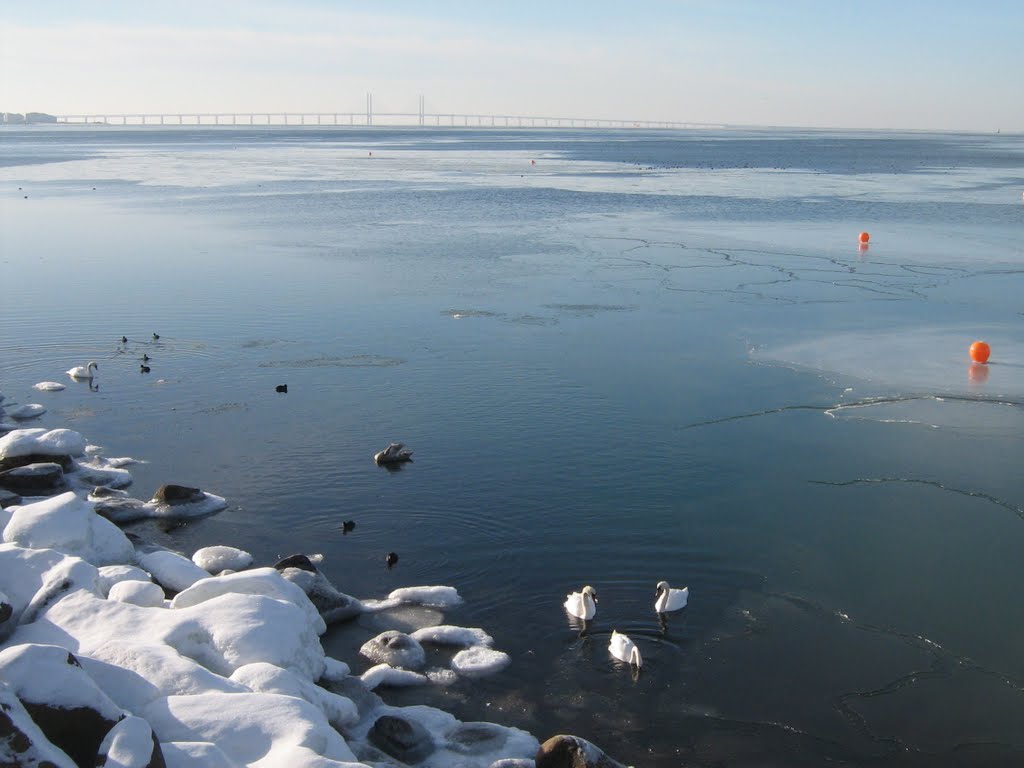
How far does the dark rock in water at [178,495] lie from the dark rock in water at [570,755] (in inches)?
265

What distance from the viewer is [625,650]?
949cm

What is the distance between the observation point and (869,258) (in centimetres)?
2862

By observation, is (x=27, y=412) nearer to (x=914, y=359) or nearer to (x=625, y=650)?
(x=625, y=650)

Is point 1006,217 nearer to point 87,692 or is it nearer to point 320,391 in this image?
point 320,391

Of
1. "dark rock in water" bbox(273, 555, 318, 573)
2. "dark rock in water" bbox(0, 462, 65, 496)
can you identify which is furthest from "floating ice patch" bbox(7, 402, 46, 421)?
"dark rock in water" bbox(273, 555, 318, 573)

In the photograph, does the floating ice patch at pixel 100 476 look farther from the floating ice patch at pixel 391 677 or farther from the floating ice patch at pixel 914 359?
the floating ice patch at pixel 914 359

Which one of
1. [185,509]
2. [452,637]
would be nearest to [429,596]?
[452,637]

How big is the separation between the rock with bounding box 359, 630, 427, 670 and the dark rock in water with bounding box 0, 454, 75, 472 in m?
6.06

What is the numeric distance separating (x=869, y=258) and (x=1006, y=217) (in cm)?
1358

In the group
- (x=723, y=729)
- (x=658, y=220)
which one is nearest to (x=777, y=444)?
(x=723, y=729)

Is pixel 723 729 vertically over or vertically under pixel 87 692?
under

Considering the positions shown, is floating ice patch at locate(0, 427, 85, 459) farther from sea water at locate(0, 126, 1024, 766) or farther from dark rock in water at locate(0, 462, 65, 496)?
sea water at locate(0, 126, 1024, 766)

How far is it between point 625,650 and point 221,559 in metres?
4.65

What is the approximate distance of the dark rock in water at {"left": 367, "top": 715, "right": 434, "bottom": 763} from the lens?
799cm
